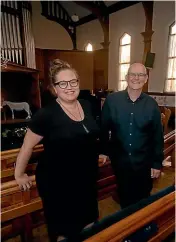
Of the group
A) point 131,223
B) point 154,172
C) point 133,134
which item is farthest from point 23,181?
point 154,172

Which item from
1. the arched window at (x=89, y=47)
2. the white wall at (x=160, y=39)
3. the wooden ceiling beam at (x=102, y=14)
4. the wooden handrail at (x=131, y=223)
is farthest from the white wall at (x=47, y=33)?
the wooden handrail at (x=131, y=223)

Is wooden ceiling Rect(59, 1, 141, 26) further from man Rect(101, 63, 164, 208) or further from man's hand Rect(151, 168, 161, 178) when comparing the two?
man's hand Rect(151, 168, 161, 178)

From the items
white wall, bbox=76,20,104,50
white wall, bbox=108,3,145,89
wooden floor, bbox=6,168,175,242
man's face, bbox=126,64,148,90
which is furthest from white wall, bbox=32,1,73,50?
man's face, bbox=126,64,148,90

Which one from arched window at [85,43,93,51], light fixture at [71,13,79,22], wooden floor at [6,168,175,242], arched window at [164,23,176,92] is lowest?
wooden floor at [6,168,175,242]

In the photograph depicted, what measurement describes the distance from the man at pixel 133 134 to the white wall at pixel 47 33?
693cm

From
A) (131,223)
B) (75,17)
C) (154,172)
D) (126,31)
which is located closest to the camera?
(131,223)

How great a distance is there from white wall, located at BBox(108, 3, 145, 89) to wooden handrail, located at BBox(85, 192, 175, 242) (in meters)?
5.63

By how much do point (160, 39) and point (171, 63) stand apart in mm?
731

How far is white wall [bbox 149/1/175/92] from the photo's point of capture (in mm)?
5102

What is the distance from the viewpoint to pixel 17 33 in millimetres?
5484

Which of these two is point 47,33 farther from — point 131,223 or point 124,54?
point 131,223

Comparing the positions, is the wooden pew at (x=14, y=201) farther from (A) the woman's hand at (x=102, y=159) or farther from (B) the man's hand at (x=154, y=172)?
(B) the man's hand at (x=154, y=172)

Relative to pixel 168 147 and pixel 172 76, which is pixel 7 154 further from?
pixel 172 76

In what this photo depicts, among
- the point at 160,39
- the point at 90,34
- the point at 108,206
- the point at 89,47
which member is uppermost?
the point at 90,34
